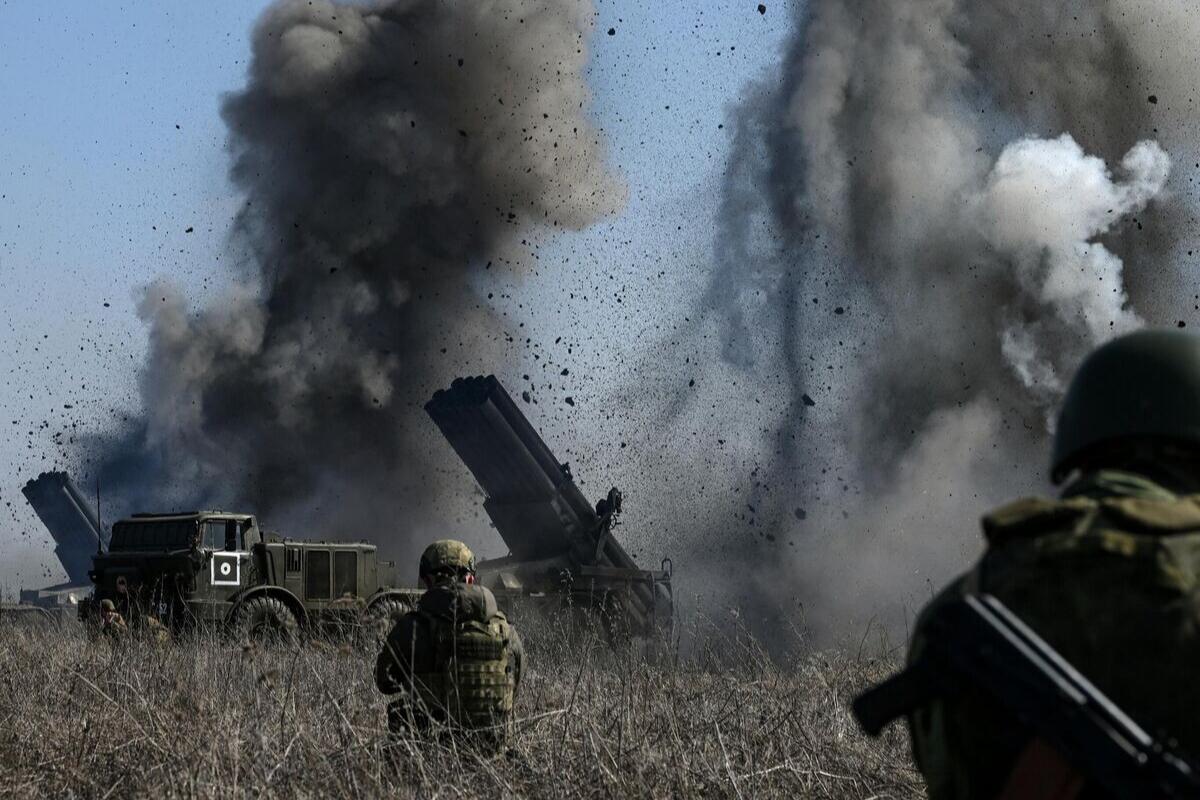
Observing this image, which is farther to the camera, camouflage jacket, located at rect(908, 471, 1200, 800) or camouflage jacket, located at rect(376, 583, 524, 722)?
camouflage jacket, located at rect(376, 583, 524, 722)

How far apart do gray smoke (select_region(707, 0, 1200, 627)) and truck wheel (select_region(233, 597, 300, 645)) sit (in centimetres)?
1001

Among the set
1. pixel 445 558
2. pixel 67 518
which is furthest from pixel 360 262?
pixel 445 558

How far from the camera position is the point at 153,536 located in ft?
47.4

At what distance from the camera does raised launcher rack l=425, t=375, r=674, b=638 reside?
16.0m

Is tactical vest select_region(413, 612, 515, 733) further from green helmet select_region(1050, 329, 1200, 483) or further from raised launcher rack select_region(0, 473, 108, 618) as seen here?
raised launcher rack select_region(0, 473, 108, 618)

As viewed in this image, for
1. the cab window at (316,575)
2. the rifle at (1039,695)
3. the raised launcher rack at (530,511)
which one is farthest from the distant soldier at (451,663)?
the raised launcher rack at (530,511)

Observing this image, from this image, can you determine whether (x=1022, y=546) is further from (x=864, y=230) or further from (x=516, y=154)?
(x=516, y=154)

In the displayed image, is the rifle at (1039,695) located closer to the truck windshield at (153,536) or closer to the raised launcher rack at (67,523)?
the truck windshield at (153,536)

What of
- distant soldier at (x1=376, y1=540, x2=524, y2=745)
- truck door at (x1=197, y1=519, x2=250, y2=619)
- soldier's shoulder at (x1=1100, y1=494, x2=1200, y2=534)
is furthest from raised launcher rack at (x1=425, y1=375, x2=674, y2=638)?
soldier's shoulder at (x1=1100, y1=494, x2=1200, y2=534)

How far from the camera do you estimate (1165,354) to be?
239 cm

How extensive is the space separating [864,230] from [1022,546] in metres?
21.8

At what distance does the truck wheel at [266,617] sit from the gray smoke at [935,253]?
10007 mm

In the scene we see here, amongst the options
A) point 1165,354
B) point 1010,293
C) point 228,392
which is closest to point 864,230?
point 1010,293

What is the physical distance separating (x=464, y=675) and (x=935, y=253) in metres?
→ 18.9
